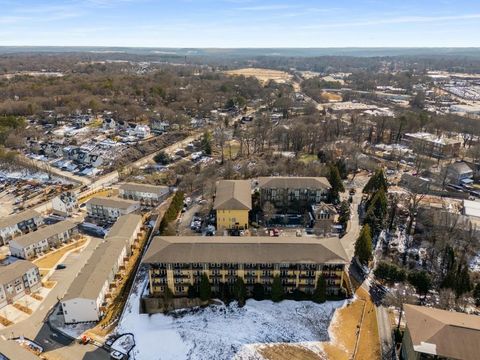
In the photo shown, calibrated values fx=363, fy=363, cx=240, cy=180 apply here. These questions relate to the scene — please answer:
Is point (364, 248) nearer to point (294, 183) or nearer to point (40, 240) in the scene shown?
point (294, 183)

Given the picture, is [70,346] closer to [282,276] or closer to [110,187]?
[282,276]

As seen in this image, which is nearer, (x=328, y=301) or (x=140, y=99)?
(x=328, y=301)

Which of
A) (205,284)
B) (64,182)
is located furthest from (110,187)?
(205,284)

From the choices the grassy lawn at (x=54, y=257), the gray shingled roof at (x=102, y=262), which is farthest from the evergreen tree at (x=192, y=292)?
the grassy lawn at (x=54, y=257)

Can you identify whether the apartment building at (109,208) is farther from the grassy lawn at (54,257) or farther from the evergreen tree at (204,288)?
the evergreen tree at (204,288)

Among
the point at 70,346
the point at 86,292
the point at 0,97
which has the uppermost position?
the point at 0,97

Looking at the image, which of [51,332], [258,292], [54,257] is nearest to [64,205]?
[54,257]

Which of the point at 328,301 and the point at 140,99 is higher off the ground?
the point at 140,99

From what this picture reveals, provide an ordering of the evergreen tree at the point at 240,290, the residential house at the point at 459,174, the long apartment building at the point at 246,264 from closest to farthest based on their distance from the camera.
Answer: the evergreen tree at the point at 240,290, the long apartment building at the point at 246,264, the residential house at the point at 459,174
